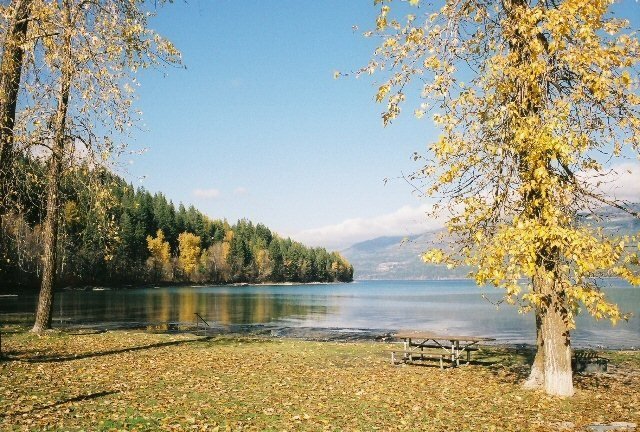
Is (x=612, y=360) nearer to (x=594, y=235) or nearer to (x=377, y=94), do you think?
(x=594, y=235)

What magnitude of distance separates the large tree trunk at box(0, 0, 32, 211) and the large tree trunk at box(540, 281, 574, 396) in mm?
14325

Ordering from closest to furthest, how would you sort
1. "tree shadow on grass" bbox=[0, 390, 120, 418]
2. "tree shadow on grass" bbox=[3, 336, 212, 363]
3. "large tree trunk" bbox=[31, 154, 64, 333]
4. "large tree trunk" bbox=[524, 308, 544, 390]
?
1. "tree shadow on grass" bbox=[0, 390, 120, 418]
2. "large tree trunk" bbox=[524, 308, 544, 390]
3. "tree shadow on grass" bbox=[3, 336, 212, 363]
4. "large tree trunk" bbox=[31, 154, 64, 333]

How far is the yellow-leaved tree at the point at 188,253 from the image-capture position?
163250mm

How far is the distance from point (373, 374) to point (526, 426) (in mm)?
6526

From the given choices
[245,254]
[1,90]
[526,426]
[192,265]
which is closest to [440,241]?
[526,426]


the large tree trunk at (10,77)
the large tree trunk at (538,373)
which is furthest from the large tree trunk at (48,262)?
the large tree trunk at (538,373)

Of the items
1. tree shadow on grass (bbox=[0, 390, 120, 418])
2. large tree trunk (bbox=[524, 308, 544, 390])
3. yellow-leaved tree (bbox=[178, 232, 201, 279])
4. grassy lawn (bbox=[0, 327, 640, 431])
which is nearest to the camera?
tree shadow on grass (bbox=[0, 390, 120, 418])

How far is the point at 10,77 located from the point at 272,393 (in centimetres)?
1089

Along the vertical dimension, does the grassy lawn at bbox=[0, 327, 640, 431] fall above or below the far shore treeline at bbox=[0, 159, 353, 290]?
below

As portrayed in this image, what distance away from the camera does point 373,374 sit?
52.0ft

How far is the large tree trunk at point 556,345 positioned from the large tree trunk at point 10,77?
1432 centimetres

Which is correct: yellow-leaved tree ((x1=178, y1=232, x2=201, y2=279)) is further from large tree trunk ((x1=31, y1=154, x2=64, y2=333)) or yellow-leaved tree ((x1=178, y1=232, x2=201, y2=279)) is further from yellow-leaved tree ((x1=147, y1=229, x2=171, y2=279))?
large tree trunk ((x1=31, y1=154, x2=64, y2=333))

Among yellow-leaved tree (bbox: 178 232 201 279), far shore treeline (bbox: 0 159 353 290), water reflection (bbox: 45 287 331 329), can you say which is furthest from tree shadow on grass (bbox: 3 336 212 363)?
→ yellow-leaved tree (bbox: 178 232 201 279)

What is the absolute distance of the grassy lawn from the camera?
9.86 metres
